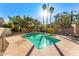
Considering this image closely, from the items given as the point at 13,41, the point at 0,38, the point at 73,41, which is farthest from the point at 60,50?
the point at 0,38

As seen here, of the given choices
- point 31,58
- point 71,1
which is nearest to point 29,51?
point 31,58

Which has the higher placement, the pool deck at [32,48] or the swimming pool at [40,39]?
the swimming pool at [40,39]

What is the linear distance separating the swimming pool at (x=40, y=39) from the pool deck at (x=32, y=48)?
0.12 ft

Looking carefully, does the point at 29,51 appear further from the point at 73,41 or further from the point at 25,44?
the point at 73,41

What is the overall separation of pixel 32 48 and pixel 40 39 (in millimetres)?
126

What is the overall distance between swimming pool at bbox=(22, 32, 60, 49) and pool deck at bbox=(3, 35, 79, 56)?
4cm

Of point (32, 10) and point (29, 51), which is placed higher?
point (32, 10)

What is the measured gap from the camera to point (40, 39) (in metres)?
1.97

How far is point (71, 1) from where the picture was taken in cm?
195

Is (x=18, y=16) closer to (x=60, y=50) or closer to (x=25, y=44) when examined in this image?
(x=25, y=44)

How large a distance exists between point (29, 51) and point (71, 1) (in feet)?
2.23

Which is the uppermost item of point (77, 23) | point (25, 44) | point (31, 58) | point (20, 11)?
point (20, 11)

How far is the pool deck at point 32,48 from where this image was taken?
1.95m

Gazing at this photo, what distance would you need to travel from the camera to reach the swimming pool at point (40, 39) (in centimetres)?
Result: 197
